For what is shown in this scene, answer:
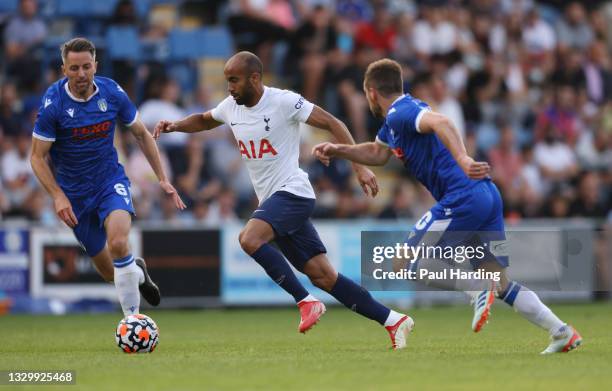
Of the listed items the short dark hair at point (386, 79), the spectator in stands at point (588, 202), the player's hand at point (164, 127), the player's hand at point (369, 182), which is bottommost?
the spectator in stands at point (588, 202)

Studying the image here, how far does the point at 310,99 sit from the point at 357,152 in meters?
11.4

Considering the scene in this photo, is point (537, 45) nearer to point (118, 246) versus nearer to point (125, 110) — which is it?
point (125, 110)

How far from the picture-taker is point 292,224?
35.5 ft

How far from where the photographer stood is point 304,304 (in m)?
10.7

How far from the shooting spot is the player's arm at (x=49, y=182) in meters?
10.9

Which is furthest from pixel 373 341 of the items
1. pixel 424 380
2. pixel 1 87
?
pixel 1 87

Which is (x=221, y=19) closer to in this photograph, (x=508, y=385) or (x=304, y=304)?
(x=304, y=304)

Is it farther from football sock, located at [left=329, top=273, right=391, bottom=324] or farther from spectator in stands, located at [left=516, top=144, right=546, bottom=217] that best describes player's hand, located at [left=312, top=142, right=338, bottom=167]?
spectator in stands, located at [left=516, top=144, right=546, bottom=217]

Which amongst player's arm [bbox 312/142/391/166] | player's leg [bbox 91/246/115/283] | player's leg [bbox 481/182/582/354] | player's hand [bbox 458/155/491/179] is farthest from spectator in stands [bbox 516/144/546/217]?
player's hand [bbox 458/155/491/179]

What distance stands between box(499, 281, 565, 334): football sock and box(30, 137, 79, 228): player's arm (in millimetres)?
3856

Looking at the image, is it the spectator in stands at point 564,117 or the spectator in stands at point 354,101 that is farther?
the spectator in stands at point 564,117

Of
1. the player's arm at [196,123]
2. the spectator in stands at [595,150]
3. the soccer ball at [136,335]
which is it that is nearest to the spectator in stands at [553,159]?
the spectator in stands at [595,150]

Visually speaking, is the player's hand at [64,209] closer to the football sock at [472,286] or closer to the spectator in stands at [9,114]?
the football sock at [472,286]
